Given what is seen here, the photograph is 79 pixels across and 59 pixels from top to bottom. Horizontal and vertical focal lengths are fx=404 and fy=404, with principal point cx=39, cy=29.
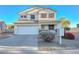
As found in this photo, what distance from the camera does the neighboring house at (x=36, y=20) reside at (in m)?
11.3

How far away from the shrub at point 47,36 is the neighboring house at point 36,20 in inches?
6.5

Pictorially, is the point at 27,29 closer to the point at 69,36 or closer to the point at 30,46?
the point at 30,46

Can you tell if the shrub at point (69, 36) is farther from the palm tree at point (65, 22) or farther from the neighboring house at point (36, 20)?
the neighboring house at point (36, 20)

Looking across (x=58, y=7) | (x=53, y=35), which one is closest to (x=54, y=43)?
(x=53, y=35)

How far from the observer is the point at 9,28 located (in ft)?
37.6

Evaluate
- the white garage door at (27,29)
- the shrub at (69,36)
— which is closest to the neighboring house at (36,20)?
the white garage door at (27,29)

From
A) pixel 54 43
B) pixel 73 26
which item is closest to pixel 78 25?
pixel 73 26

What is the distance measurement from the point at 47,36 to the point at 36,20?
0.56 meters

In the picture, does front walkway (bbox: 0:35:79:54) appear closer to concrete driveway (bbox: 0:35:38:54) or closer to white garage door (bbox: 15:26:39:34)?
concrete driveway (bbox: 0:35:38:54)

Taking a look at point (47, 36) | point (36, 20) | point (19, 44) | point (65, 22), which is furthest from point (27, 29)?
point (65, 22)
